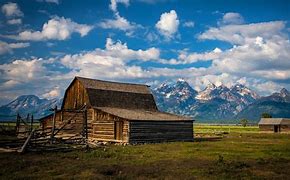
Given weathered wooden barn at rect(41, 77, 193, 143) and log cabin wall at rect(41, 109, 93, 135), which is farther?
log cabin wall at rect(41, 109, 93, 135)

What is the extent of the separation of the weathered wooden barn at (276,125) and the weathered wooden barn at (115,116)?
59062 mm

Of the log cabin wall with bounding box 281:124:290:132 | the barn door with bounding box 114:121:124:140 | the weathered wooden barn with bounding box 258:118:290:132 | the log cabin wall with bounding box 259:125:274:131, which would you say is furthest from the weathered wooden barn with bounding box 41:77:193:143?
the log cabin wall with bounding box 281:124:290:132

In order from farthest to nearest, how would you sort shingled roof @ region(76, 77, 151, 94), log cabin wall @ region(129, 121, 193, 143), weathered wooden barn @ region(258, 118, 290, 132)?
weathered wooden barn @ region(258, 118, 290, 132) → shingled roof @ region(76, 77, 151, 94) → log cabin wall @ region(129, 121, 193, 143)

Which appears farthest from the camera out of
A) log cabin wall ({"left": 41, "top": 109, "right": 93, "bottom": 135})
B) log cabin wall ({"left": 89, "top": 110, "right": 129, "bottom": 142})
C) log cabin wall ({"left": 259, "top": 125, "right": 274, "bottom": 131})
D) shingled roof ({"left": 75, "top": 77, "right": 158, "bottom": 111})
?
log cabin wall ({"left": 259, "top": 125, "right": 274, "bottom": 131})

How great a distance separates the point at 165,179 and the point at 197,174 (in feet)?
8.28

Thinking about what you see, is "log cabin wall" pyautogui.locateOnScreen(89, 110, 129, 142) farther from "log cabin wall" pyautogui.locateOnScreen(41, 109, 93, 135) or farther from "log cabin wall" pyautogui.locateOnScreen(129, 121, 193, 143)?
"log cabin wall" pyautogui.locateOnScreen(41, 109, 93, 135)

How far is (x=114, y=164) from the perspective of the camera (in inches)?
917

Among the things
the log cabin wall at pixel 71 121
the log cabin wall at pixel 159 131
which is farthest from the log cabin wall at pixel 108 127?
the log cabin wall at pixel 71 121

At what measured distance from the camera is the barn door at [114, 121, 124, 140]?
147ft

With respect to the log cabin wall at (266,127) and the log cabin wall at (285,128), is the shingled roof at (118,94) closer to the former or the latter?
the log cabin wall at (266,127)

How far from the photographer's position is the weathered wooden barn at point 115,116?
45031 millimetres

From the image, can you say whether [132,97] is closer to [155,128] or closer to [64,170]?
[155,128]

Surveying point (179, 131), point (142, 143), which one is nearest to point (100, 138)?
point (142, 143)

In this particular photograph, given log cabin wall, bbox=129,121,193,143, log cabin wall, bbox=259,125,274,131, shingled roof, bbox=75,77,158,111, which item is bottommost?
log cabin wall, bbox=259,125,274,131
